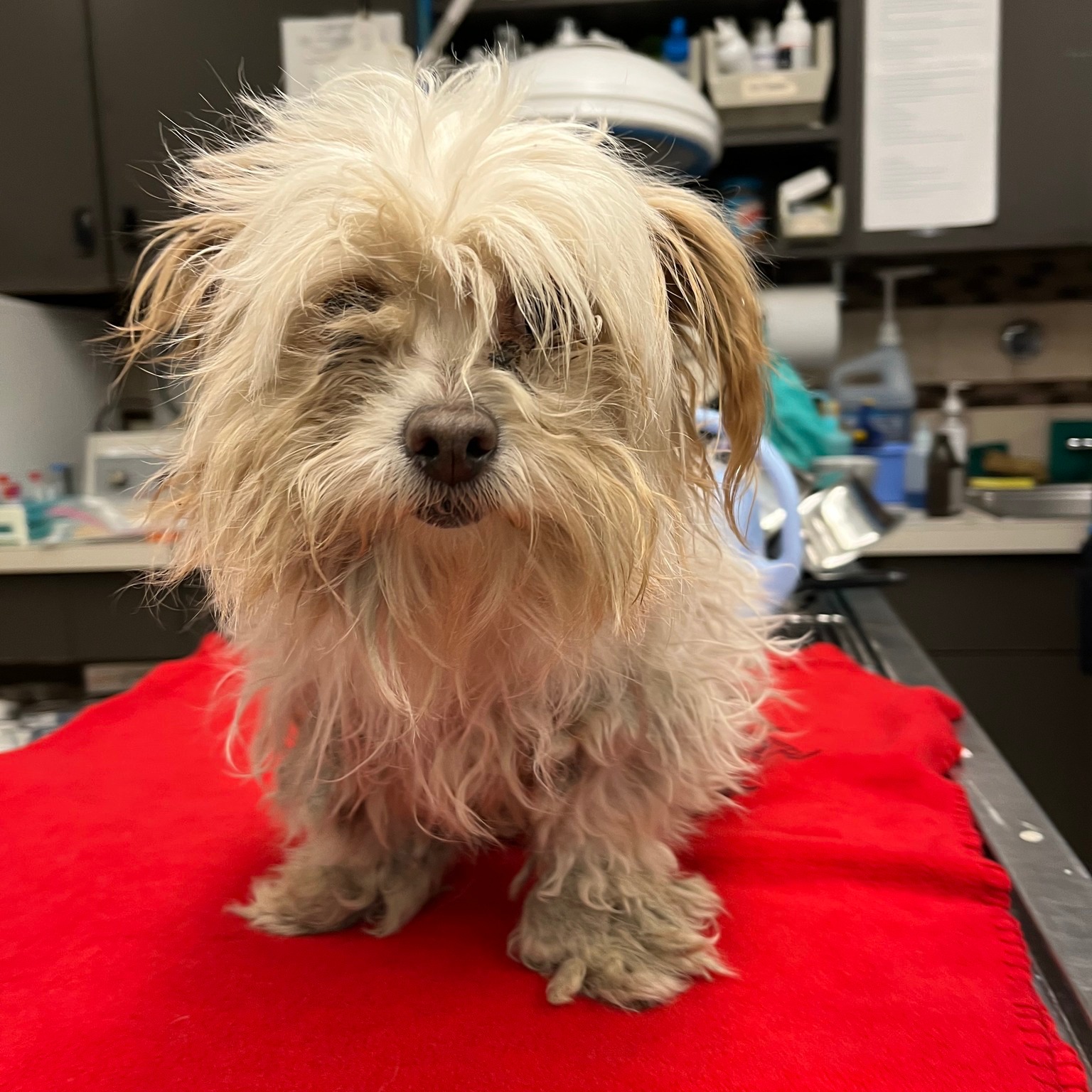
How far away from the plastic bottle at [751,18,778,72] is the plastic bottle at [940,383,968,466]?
0.91 m

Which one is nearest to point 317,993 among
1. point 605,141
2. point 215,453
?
point 215,453

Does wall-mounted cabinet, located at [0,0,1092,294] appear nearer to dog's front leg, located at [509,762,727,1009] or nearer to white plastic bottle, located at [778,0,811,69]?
white plastic bottle, located at [778,0,811,69]

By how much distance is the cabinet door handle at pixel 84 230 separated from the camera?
205 centimetres

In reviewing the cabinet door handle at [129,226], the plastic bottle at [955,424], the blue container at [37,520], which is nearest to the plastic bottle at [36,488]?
the blue container at [37,520]

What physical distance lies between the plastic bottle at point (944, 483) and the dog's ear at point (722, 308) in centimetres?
141

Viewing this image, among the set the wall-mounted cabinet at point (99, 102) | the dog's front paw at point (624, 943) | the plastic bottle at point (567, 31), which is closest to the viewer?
the dog's front paw at point (624, 943)

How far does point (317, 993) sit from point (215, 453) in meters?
0.39

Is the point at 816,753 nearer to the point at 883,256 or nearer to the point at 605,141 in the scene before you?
the point at 605,141

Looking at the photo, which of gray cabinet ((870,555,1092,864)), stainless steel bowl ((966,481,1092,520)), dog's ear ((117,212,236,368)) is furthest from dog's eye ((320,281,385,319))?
stainless steel bowl ((966,481,1092,520))

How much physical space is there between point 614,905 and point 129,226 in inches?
81.9

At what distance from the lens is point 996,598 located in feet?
5.93

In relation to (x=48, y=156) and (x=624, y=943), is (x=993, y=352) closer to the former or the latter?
(x=624, y=943)

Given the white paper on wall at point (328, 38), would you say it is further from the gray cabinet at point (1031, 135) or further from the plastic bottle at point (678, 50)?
the gray cabinet at point (1031, 135)

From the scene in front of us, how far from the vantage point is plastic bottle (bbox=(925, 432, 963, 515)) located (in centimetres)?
188
